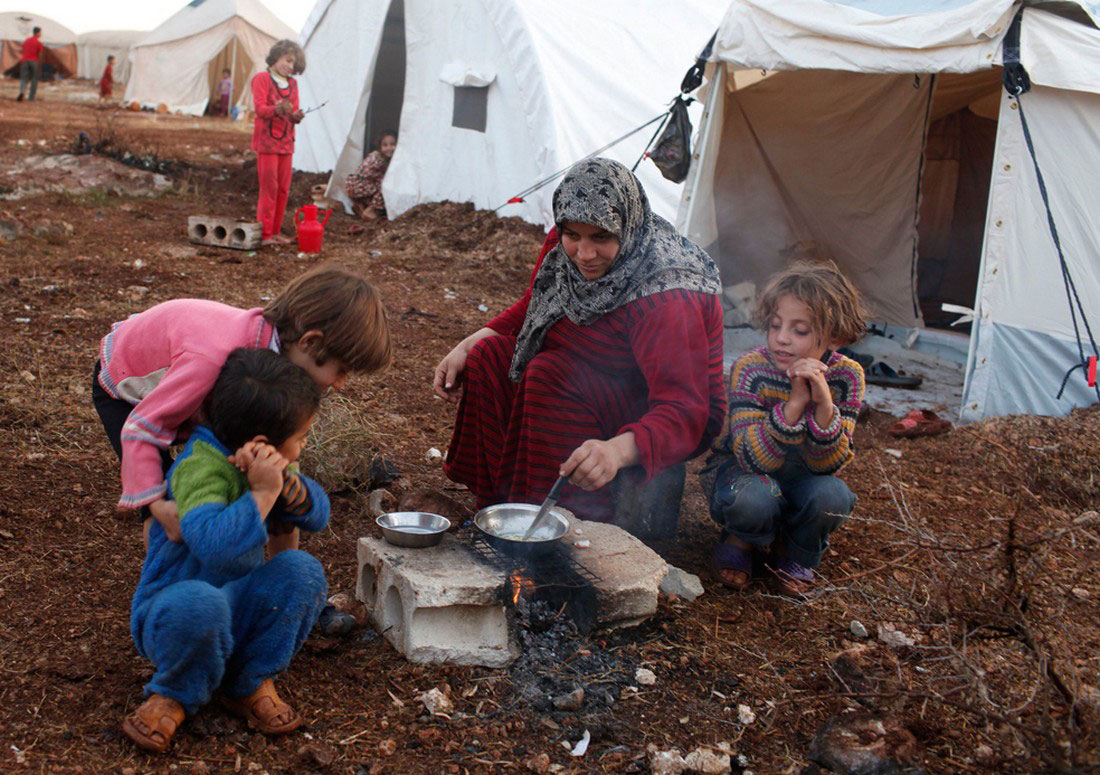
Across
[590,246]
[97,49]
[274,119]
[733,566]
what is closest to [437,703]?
[733,566]

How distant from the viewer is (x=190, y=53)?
24406 mm

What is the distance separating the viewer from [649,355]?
10.0 ft

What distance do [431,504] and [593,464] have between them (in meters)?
0.72

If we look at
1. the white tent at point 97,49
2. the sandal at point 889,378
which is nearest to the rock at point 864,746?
the sandal at point 889,378

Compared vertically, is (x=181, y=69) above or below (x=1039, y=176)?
above

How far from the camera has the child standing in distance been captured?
219 centimetres

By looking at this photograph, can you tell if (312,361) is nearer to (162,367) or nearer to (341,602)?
(162,367)

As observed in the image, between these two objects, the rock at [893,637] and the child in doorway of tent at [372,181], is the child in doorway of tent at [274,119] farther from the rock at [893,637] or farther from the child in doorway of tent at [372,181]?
the rock at [893,637]

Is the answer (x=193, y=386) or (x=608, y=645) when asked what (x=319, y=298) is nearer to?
(x=193, y=386)

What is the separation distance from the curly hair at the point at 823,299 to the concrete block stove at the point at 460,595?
890mm

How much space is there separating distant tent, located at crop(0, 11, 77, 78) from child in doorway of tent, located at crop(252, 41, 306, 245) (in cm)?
2983

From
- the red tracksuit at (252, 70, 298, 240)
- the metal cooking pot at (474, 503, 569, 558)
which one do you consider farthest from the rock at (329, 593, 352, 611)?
the red tracksuit at (252, 70, 298, 240)

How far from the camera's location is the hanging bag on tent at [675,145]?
20.1ft

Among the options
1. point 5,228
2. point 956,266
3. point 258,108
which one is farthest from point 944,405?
point 5,228
